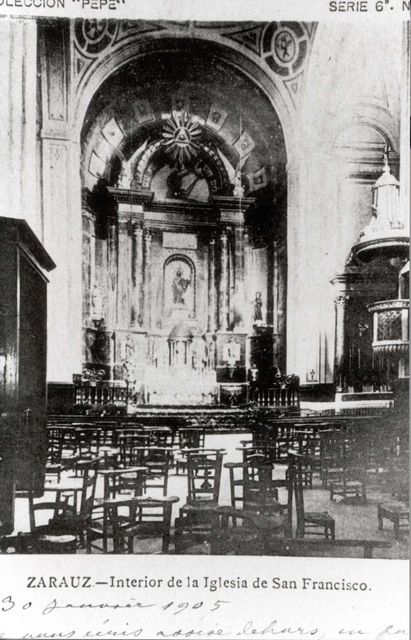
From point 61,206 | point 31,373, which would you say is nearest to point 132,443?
point 31,373

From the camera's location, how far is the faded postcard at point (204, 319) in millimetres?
3480

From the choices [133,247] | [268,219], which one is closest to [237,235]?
[268,219]

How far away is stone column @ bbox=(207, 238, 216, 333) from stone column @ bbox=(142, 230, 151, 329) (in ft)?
1.92

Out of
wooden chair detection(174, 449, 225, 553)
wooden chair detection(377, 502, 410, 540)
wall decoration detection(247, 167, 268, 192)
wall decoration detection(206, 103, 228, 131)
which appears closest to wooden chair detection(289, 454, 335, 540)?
wooden chair detection(377, 502, 410, 540)

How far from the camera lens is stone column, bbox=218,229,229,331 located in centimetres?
580

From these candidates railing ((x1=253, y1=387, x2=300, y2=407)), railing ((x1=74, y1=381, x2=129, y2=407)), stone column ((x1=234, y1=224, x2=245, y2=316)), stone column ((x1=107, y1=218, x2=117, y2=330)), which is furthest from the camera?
stone column ((x1=234, y1=224, x2=245, y2=316))

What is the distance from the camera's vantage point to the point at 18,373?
3.85 m

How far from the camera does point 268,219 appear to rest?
21.4ft

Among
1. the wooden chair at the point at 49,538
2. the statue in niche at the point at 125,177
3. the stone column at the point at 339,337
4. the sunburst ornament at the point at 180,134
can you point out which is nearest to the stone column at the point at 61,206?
the statue in niche at the point at 125,177

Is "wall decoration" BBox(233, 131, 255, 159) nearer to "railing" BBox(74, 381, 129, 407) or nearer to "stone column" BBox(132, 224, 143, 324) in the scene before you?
"stone column" BBox(132, 224, 143, 324)

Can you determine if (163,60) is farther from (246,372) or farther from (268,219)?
(246,372)

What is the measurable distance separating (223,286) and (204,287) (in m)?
0.63

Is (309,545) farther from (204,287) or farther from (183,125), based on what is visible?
(183,125)

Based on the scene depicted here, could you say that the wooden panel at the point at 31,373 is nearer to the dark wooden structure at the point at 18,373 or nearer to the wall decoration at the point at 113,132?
the dark wooden structure at the point at 18,373
